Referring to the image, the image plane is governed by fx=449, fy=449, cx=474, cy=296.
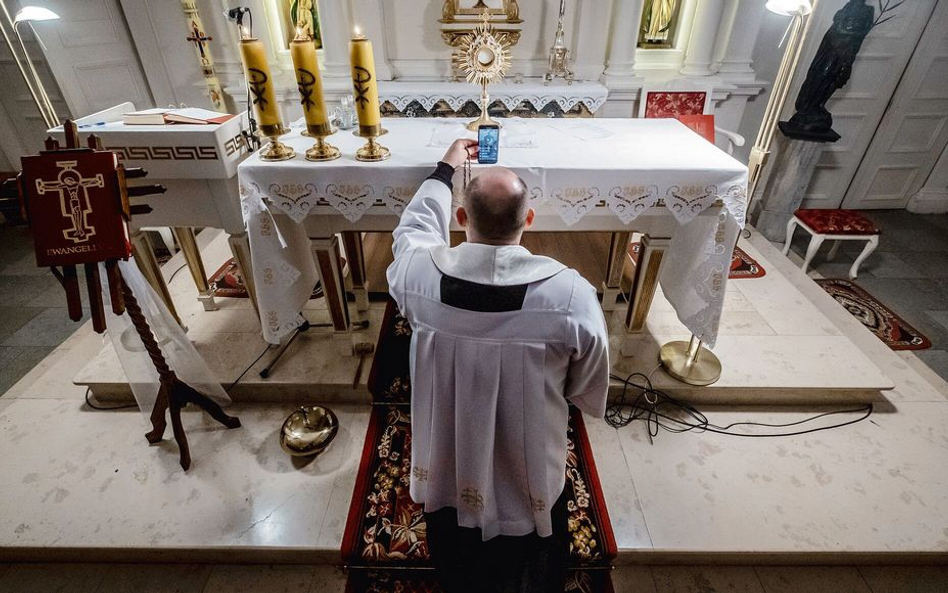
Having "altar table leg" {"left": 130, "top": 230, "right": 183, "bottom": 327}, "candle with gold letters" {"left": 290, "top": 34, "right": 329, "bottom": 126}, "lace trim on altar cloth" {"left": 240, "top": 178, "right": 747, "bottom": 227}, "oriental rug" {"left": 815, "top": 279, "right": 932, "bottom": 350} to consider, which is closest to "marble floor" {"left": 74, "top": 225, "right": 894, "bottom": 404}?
"altar table leg" {"left": 130, "top": 230, "right": 183, "bottom": 327}

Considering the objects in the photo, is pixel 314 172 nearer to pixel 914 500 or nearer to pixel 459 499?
pixel 459 499

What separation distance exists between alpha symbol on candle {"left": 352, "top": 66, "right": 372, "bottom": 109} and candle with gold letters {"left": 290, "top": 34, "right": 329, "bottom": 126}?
0.14 meters

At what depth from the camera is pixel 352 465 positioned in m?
2.40

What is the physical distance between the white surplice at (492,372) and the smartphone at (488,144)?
302 millimetres

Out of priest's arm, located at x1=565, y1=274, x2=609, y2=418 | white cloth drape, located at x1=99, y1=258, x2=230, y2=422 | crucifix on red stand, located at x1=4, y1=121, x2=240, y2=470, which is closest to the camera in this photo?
priest's arm, located at x1=565, y1=274, x2=609, y2=418

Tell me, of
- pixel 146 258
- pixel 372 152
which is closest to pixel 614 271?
pixel 372 152

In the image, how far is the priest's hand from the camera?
1.91 m

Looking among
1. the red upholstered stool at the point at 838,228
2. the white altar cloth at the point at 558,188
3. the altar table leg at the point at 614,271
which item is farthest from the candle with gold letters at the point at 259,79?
the red upholstered stool at the point at 838,228

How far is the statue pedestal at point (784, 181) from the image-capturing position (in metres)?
4.80

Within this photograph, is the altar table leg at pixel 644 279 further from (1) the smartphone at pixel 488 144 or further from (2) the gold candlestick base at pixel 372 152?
(2) the gold candlestick base at pixel 372 152

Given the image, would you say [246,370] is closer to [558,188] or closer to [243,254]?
[243,254]

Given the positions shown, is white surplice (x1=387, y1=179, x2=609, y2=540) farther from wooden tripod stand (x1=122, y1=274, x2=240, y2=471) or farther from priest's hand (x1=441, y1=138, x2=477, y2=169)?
wooden tripod stand (x1=122, y1=274, x2=240, y2=471)

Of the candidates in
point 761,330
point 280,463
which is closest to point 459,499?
point 280,463

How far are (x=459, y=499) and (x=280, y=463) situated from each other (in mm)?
1280
